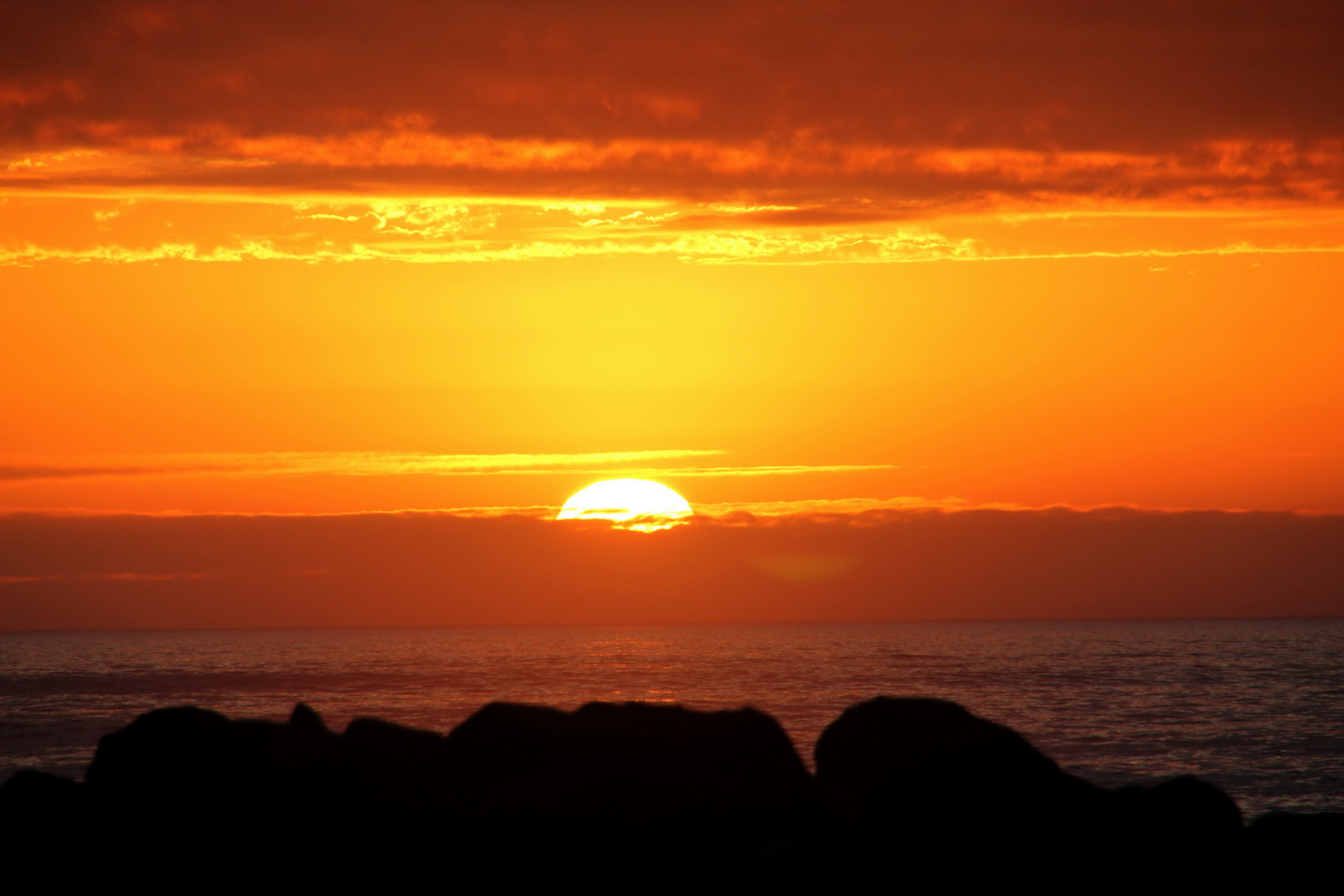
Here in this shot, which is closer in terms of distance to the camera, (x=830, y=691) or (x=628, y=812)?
(x=628, y=812)

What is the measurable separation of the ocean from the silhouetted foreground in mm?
17616

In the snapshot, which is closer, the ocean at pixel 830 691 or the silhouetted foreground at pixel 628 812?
the silhouetted foreground at pixel 628 812

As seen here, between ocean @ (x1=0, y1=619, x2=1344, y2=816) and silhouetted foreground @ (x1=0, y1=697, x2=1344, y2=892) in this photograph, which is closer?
silhouetted foreground @ (x1=0, y1=697, x2=1344, y2=892)

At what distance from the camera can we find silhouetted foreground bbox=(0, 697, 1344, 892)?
13.5 metres

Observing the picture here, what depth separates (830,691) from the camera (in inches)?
2687

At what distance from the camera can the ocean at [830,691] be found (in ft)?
131

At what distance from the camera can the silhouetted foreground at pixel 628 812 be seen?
44.4 ft

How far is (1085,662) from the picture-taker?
105 metres

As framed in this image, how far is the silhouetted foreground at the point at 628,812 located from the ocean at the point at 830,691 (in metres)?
17.6

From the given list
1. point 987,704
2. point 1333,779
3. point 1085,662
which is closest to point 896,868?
point 1333,779

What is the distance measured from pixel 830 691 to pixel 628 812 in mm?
55337

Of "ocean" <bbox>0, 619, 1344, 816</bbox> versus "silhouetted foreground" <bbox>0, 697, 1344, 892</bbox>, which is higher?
"silhouetted foreground" <bbox>0, 697, 1344, 892</bbox>

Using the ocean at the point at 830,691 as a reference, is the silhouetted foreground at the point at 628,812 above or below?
above

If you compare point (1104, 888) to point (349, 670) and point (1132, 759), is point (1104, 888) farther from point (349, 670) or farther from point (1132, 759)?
point (349, 670)
